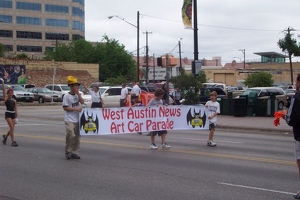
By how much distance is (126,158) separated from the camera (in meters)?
12.0

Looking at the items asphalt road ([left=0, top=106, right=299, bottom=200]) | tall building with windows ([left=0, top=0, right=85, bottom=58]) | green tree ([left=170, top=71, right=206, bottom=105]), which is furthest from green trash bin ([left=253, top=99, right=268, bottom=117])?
tall building with windows ([left=0, top=0, right=85, bottom=58])

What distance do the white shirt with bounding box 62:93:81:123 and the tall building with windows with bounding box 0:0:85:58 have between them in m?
90.8

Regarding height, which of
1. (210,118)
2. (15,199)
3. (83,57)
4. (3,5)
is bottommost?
(15,199)

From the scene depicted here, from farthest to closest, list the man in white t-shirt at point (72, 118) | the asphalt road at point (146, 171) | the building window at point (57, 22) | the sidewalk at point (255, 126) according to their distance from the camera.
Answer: the building window at point (57, 22) → the sidewalk at point (255, 126) → the man in white t-shirt at point (72, 118) → the asphalt road at point (146, 171)

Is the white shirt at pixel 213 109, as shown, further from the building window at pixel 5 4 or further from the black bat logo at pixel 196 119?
the building window at pixel 5 4

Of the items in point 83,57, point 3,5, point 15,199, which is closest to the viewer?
Result: point 15,199

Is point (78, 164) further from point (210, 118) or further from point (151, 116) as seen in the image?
point (210, 118)

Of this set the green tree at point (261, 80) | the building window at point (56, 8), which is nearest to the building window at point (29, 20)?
the building window at point (56, 8)

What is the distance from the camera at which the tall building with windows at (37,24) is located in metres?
102

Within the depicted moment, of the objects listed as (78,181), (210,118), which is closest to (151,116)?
(210,118)

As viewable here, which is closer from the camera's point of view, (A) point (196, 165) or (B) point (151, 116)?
(A) point (196, 165)

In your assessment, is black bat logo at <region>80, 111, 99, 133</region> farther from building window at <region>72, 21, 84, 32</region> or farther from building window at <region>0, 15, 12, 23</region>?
building window at <region>72, 21, 84, 32</region>

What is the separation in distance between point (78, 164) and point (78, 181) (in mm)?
1967

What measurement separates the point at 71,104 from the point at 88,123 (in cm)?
120
